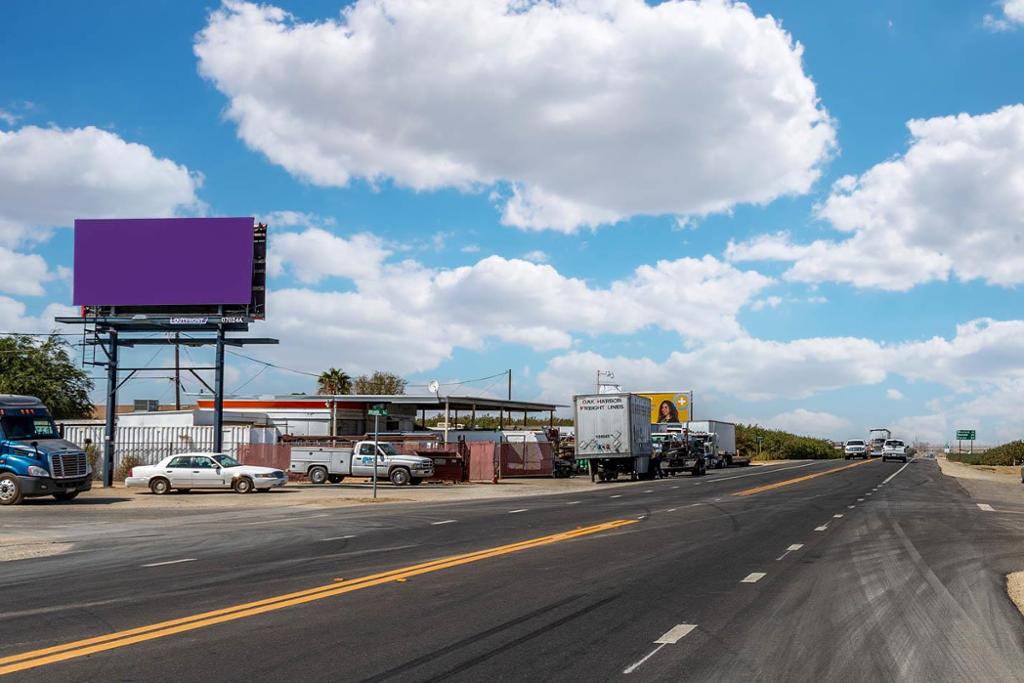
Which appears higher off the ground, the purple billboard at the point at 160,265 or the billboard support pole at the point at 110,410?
the purple billboard at the point at 160,265

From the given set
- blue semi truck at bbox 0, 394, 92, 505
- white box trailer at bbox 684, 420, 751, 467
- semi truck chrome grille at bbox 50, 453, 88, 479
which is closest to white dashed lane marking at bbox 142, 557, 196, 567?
blue semi truck at bbox 0, 394, 92, 505

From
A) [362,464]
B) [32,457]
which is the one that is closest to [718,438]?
[362,464]

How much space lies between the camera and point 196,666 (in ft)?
22.7

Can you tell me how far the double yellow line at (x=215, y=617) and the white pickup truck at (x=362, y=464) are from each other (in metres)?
23.3

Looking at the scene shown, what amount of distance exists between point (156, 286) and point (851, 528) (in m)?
29.3

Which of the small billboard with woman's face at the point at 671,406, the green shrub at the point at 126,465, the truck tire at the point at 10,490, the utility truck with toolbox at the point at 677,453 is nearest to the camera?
the truck tire at the point at 10,490

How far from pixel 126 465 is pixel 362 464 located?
37.2 ft

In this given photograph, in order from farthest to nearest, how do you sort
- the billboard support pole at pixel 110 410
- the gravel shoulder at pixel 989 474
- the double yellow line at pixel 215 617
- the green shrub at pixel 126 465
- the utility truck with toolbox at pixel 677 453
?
the utility truck with toolbox at pixel 677 453 < the gravel shoulder at pixel 989 474 < the green shrub at pixel 126 465 < the billboard support pole at pixel 110 410 < the double yellow line at pixel 215 617

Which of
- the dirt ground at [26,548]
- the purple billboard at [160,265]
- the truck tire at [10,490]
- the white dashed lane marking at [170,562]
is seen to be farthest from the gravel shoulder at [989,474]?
the truck tire at [10,490]

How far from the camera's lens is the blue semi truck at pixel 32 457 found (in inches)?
Answer: 1019

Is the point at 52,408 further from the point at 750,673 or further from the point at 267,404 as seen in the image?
the point at 750,673

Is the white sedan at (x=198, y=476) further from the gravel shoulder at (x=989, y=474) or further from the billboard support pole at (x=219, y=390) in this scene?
the gravel shoulder at (x=989, y=474)

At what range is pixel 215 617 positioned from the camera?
8.87 meters

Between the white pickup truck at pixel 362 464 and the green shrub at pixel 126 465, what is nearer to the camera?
the white pickup truck at pixel 362 464
